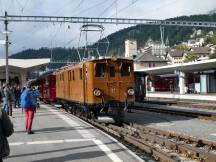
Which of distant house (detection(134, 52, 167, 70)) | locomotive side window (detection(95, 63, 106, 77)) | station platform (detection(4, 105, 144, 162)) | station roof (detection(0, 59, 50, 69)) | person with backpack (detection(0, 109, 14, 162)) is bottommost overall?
station platform (detection(4, 105, 144, 162))

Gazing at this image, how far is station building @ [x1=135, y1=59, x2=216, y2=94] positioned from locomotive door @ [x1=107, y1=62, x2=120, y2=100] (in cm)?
2522

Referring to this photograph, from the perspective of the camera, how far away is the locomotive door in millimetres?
20513

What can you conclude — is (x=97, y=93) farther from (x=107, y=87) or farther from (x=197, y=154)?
(x=197, y=154)

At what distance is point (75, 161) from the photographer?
392 inches

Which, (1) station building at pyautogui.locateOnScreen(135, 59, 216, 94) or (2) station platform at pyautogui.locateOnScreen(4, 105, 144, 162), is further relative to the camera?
(1) station building at pyautogui.locateOnScreen(135, 59, 216, 94)

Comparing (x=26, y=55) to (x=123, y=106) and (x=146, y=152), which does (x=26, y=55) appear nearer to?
(x=123, y=106)

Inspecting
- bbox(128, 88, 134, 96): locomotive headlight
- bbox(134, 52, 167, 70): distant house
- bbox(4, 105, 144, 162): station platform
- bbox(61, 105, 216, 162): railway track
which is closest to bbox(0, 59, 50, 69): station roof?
bbox(128, 88, 134, 96): locomotive headlight

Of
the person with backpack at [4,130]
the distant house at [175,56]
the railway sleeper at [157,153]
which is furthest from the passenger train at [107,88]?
the distant house at [175,56]

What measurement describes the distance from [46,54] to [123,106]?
87.4m

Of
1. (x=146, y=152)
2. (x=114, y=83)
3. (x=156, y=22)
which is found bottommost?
(x=146, y=152)

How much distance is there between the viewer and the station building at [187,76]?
175 ft

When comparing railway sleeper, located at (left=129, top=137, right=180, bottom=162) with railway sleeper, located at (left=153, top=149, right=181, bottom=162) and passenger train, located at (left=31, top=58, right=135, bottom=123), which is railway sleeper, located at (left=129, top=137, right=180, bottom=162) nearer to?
railway sleeper, located at (left=153, top=149, right=181, bottom=162)

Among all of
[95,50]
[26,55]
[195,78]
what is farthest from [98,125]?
[26,55]

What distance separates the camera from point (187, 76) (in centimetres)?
7050
